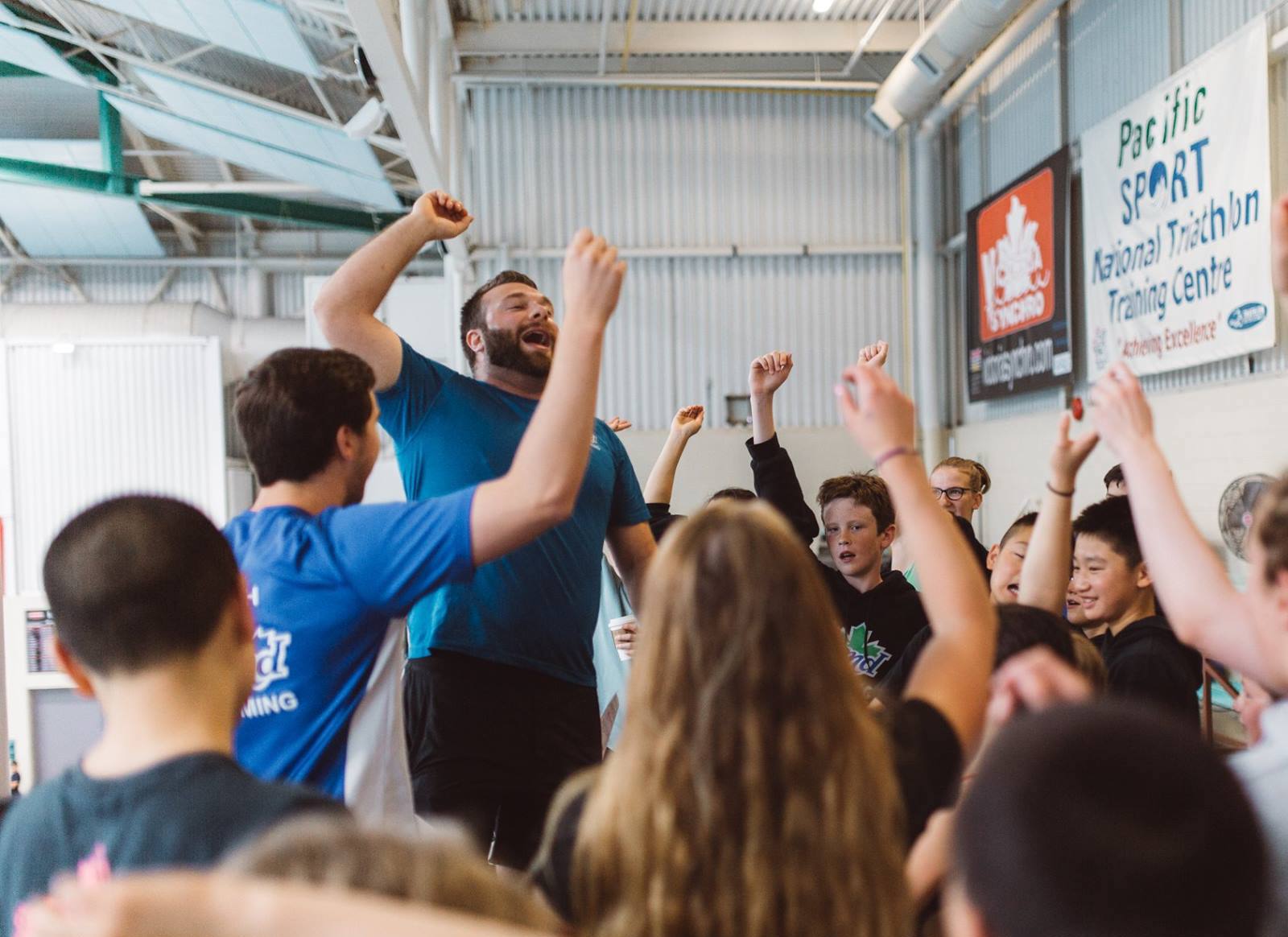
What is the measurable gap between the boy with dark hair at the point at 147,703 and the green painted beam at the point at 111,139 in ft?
33.7

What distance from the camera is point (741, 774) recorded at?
3.92 ft

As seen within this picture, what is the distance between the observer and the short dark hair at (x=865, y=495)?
388 centimetres

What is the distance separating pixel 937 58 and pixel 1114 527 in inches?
275

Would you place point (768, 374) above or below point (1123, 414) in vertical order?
above

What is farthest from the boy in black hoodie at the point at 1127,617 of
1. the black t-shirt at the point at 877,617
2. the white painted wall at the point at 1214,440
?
the white painted wall at the point at 1214,440

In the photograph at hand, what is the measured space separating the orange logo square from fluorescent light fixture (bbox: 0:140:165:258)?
867cm

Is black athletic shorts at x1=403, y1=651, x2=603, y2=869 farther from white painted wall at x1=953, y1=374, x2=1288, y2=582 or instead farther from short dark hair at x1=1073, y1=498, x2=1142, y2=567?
white painted wall at x1=953, y1=374, x2=1288, y2=582

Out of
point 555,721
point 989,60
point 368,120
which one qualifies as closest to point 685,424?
point 555,721

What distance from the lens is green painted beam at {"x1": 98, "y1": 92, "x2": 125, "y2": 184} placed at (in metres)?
10.2

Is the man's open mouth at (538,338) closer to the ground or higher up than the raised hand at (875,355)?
higher up

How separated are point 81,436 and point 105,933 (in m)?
12.6

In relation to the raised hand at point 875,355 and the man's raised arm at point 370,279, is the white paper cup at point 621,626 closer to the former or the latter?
the raised hand at point 875,355

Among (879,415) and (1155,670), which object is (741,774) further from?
(1155,670)

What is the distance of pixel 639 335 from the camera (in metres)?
11.3
